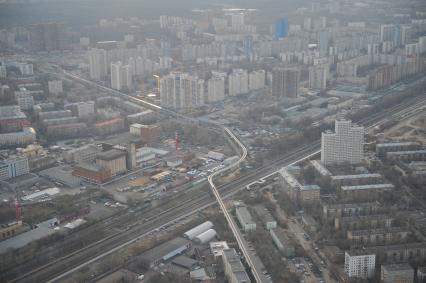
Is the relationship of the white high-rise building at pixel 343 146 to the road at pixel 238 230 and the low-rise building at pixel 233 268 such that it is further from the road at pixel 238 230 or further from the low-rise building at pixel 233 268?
the low-rise building at pixel 233 268

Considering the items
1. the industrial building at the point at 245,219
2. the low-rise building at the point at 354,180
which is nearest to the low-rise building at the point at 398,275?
the industrial building at the point at 245,219

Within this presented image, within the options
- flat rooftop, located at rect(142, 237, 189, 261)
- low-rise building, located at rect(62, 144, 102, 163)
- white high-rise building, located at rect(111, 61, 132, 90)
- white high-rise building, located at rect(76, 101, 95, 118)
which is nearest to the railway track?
flat rooftop, located at rect(142, 237, 189, 261)

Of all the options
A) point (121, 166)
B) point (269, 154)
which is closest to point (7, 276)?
point (121, 166)

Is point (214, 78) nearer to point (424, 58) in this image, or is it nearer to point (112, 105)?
point (112, 105)

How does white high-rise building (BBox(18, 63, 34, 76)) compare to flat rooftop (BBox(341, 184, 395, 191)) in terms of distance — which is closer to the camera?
flat rooftop (BBox(341, 184, 395, 191))

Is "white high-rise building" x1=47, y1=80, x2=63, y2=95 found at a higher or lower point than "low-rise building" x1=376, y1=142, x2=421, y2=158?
higher

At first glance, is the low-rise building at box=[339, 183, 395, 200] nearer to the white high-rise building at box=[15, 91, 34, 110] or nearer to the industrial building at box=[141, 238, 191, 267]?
the industrial building at box=[141, 238, 191, 267]
